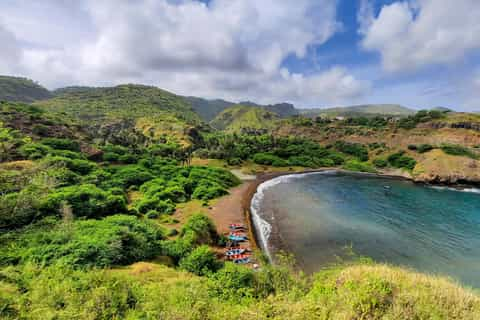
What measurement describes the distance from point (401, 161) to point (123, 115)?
14774cm

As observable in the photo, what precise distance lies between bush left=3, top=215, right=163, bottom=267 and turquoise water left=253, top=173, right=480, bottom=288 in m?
14.1

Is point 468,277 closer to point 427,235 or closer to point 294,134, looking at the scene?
point 427,235

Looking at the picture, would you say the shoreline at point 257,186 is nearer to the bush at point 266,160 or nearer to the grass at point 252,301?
the bush at point 266,160

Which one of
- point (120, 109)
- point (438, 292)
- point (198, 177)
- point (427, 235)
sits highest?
point (120, 109)

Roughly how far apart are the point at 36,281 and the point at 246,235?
19333 mm

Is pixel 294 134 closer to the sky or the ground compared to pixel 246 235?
closer to the sky

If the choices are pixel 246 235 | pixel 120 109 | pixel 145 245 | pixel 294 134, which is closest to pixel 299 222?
pixel 246 235

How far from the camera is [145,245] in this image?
14.9 metres

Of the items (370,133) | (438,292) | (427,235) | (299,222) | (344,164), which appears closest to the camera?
(438,292)

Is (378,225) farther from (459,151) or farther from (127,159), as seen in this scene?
(459,151)

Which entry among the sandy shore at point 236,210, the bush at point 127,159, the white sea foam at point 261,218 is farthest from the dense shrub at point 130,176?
the white sea foam at point 261,218

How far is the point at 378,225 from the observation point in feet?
99.1

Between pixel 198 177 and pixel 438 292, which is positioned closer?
pixel 438 292

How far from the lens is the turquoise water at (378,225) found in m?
21.4
